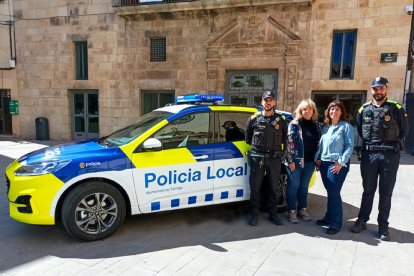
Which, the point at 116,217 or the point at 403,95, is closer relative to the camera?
the point at 116,217

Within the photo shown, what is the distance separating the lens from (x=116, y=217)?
12.1 feet

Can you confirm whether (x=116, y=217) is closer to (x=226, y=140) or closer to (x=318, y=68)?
(x=226, y=140)

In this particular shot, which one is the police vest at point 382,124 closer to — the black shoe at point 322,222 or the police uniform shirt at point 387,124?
the police uniform shirt at point 387,124

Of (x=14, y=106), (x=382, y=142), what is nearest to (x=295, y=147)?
(x=382, y=142)

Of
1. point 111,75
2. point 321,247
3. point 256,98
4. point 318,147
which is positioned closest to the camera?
point 321,247

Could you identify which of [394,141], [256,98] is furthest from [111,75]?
[394,141]

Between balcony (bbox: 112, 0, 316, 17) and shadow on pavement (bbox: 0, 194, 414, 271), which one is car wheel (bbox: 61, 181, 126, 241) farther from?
balcony (bbox: 112, 0, 316, 17)

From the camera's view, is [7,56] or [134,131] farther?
[7,56]

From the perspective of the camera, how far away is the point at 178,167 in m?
3.83

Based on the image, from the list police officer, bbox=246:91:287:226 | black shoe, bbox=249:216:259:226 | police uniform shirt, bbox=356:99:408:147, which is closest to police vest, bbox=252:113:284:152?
police officer, bbox=246:91:287:226

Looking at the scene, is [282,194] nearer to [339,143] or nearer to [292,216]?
[292,216]

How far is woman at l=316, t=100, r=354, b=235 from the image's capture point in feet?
12.2

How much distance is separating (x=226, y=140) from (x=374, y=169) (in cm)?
191

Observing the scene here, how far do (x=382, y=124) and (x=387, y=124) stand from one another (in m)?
0.05
